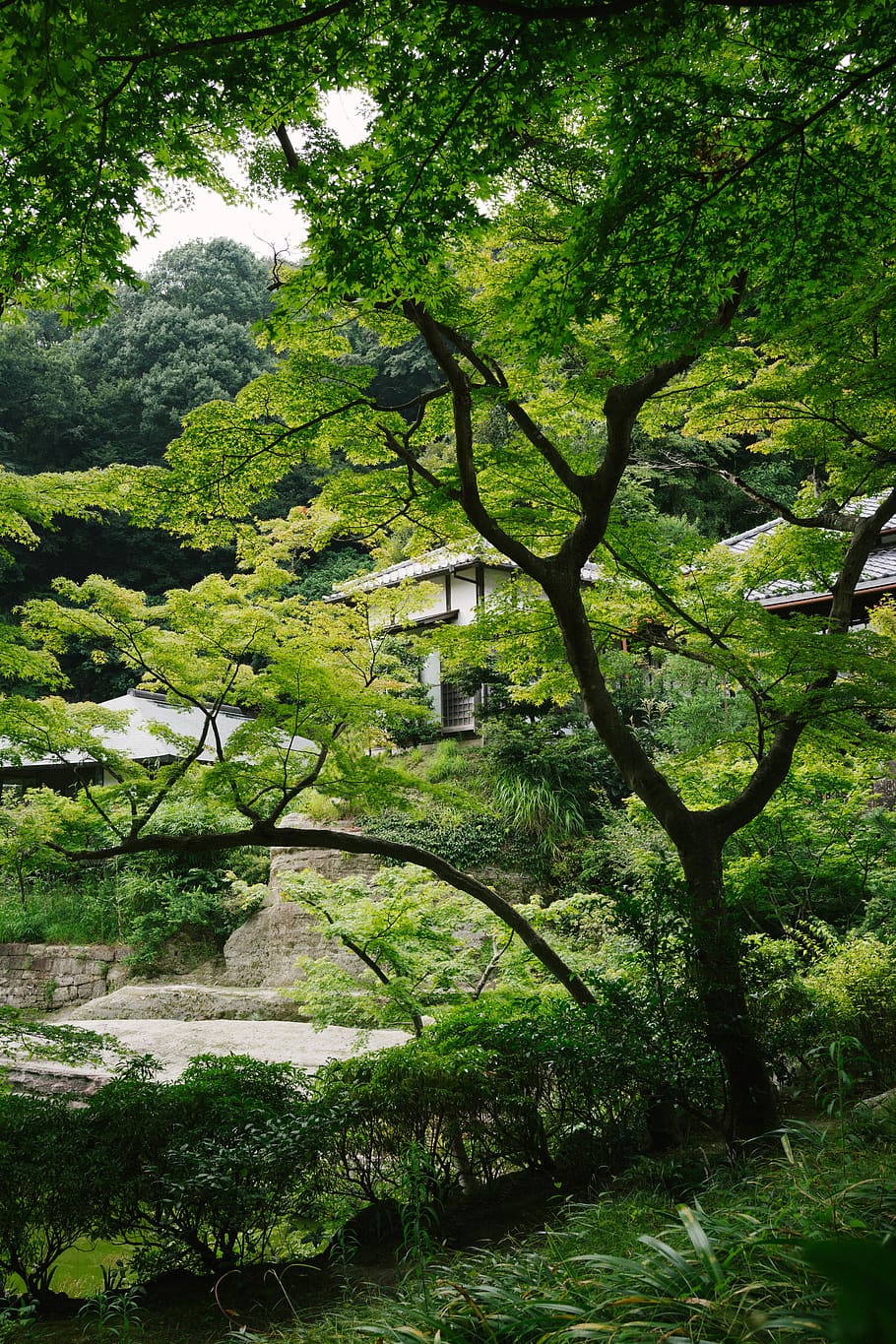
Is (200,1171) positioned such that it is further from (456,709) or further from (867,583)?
(456,709)

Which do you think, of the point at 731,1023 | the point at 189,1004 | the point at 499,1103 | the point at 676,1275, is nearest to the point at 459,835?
the point at 189,1004

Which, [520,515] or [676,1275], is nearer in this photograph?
[676,1275]

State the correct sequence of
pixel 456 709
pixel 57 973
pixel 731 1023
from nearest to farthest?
pixel 731 1023 → pixel 57 973 → pixel 456 709

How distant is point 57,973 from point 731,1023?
1287cm

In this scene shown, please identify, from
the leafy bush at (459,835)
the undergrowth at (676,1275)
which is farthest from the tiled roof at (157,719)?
the undergrowth at (676,1275)

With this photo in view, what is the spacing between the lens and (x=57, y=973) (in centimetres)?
1415

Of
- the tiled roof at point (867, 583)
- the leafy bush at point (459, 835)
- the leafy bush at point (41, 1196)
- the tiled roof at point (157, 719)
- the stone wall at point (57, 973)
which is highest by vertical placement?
the tiled roof at point (867, 583)

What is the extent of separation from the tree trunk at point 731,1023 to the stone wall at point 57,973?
11844mm

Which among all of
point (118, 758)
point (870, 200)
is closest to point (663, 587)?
point (870, 200)

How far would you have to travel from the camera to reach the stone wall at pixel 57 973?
14.0 meters

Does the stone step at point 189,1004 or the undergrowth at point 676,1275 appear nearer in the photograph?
the undergrowth at point 676,1275

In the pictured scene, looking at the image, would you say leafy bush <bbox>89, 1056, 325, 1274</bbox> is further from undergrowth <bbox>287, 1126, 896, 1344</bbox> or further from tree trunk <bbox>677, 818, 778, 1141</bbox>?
tree trunk <bbox>677, 818, 778, 1141</bbox>

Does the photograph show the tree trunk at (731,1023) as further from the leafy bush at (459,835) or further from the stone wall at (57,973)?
the stone wall at (57,973)

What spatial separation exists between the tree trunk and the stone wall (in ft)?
38.9
